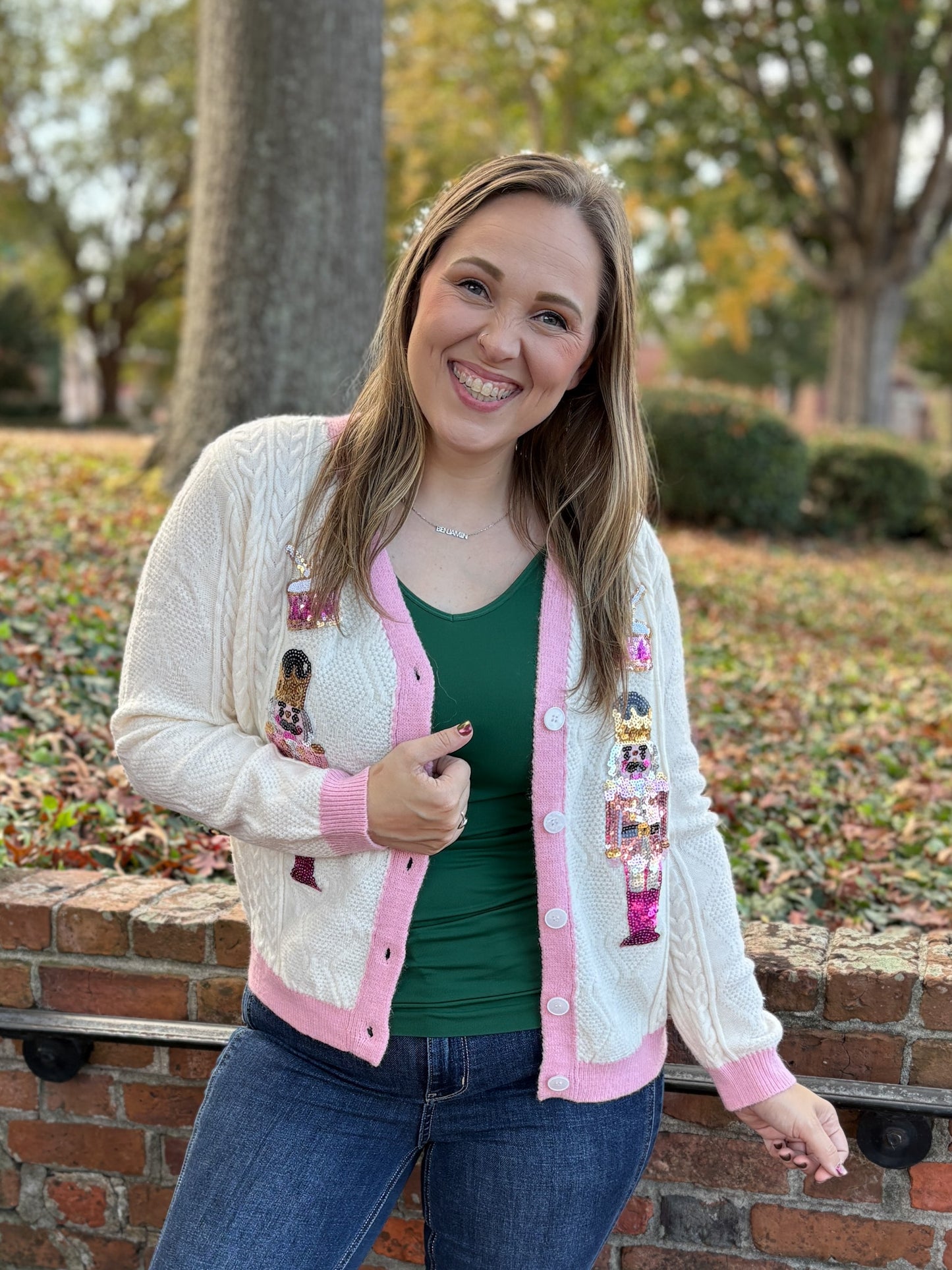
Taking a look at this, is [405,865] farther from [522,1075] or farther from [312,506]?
[312,506]

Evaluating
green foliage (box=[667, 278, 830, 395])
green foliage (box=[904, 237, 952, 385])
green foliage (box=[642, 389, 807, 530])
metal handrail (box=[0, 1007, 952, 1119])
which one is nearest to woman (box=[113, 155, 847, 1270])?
metal handrail (box=[0, 1007, 952, 1119])

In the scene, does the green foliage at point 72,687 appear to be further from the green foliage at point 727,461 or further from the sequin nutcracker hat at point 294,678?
the green foliage at point 727,461

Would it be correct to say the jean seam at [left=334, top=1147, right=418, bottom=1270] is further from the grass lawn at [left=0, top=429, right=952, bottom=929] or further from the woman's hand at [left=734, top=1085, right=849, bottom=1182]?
the grass lawn at [left=0, top=429, right=952, bottom=929]

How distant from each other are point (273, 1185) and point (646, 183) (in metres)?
18.8

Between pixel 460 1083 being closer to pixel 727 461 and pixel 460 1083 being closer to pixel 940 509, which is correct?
pixel 727 461

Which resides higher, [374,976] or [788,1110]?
[374,976]

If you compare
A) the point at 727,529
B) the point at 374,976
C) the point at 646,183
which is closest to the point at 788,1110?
the point at 374,976

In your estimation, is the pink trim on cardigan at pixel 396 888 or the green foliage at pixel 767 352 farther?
the green foliage at pixel 767 352

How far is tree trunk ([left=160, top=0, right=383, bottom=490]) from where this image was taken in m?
6.21

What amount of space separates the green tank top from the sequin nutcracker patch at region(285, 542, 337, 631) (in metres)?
0.13

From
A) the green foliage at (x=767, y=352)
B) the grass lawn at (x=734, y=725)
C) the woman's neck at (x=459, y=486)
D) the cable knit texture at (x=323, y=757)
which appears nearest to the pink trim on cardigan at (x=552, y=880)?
the cable knit texture at (x=323, y=757)

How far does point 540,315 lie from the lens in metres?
2.03

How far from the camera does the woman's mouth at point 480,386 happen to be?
6.60ft

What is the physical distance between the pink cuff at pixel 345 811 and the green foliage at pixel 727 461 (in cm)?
1023
